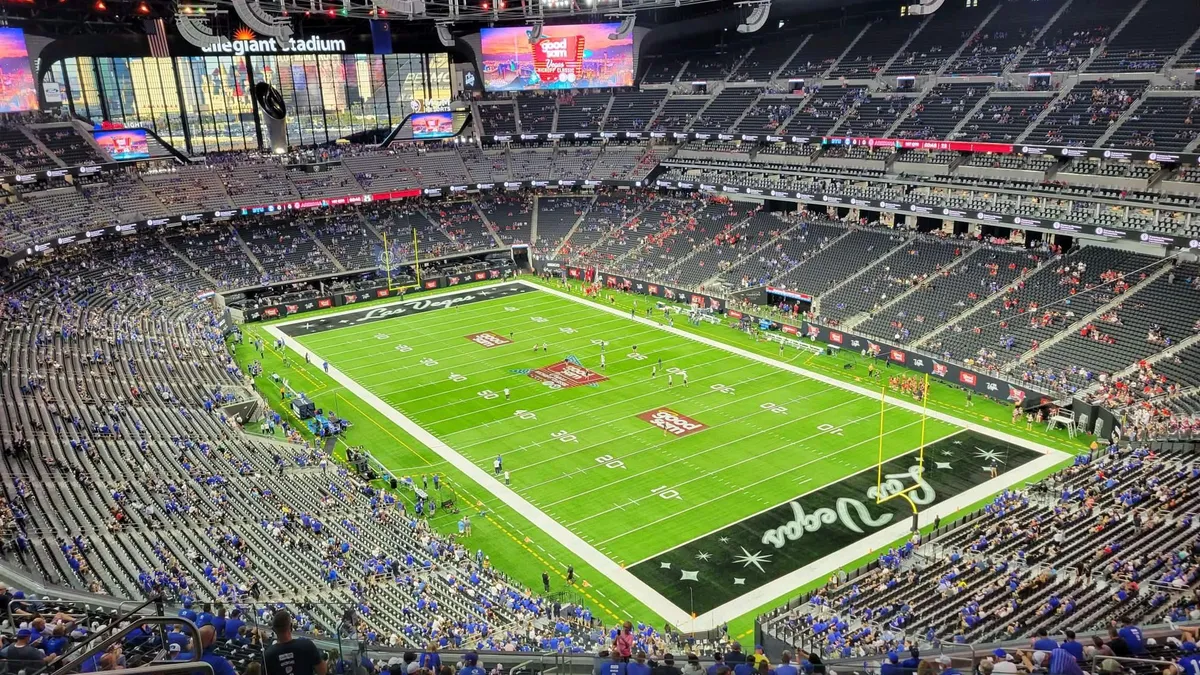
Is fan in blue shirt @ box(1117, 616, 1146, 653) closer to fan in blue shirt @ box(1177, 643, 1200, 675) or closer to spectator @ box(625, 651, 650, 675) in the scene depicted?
fan in blue shirt @ box(1177, 643, 1200, 675)

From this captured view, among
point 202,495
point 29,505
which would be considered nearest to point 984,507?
point 202,495

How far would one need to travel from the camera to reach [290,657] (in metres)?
8.41

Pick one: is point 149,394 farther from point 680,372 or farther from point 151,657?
point 151,657

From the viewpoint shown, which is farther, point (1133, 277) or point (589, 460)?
point (1133, 277)

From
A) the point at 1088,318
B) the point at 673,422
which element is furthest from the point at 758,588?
the point at 1088,318

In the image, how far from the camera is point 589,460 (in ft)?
114

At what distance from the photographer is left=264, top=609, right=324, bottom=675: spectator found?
835cm

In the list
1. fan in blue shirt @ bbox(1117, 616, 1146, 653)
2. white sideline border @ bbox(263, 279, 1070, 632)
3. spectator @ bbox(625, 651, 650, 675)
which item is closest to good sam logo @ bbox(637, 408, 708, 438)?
white sideline border @ bbox(263, 279, 1070, 632)

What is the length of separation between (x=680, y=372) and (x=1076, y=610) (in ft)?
87.4

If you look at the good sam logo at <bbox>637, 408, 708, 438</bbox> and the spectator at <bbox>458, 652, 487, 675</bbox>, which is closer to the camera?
Answer: the spectator at <bbox>458, 652, 487, 675</bbox>

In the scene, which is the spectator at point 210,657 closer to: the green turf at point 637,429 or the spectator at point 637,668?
the spectator at point 637,668

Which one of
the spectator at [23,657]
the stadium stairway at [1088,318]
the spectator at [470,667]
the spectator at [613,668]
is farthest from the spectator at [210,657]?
the stadium stairway at [1088,318]

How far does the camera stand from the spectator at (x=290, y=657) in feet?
27.4

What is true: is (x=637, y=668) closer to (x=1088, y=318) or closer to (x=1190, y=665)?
(x=1190, y=665)
